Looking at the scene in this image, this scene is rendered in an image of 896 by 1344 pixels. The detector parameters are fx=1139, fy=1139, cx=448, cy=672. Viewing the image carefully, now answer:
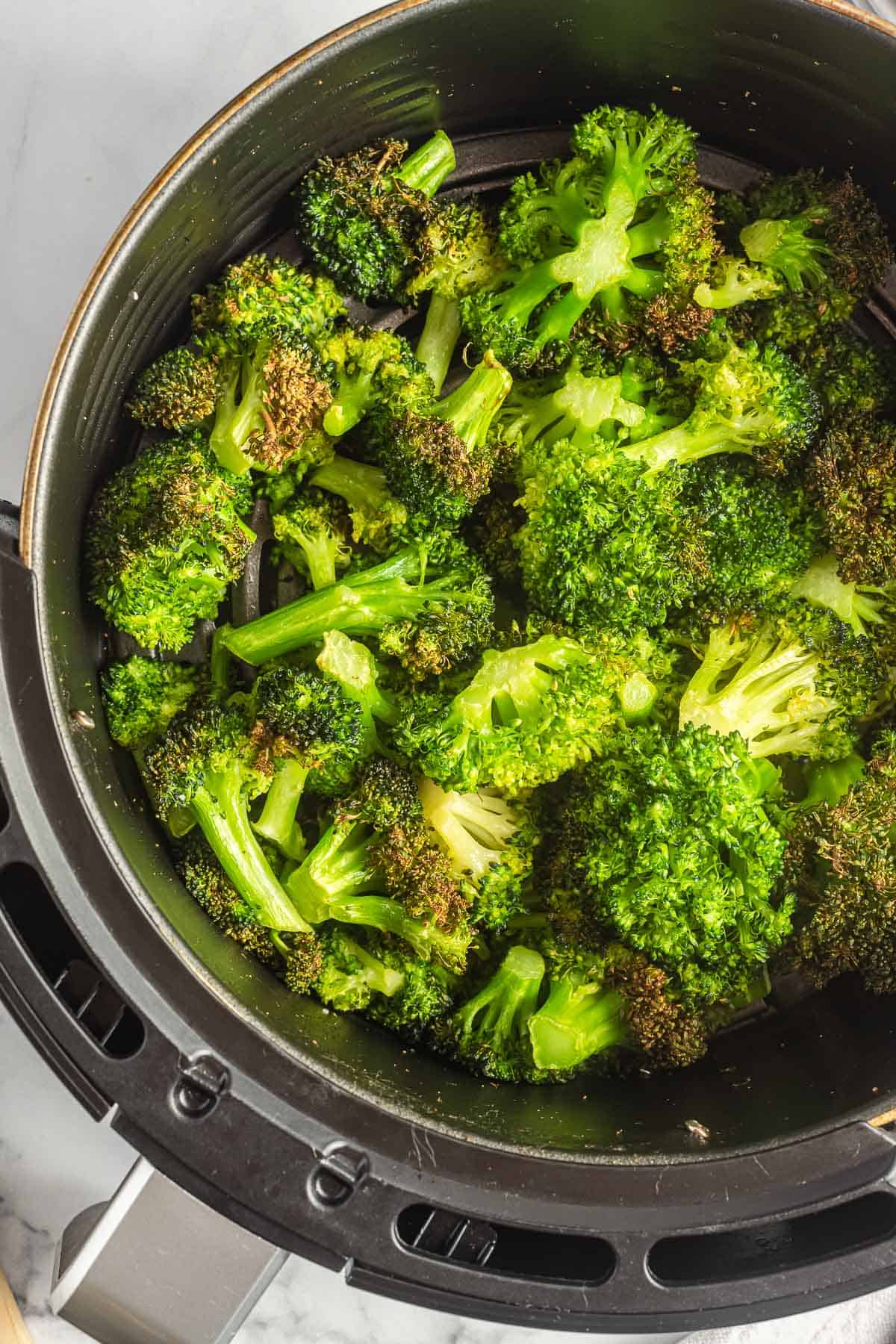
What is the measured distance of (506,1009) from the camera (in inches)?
81.0

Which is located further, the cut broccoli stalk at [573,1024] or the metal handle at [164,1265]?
the cut broccoli stalk at [573,1024]

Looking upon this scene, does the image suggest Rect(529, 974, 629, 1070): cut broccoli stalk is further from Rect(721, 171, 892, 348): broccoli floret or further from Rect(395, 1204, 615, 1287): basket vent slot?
Rect(721, 171, 892, 348): broccoli floret

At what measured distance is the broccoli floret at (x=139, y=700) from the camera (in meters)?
2.01

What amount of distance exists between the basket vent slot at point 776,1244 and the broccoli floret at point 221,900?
0.82m

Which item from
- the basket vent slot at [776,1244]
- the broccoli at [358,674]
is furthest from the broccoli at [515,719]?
the basket vent slot at [776,1244]

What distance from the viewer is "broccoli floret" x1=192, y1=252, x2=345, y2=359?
195 cm

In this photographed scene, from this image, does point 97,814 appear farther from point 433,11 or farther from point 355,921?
point 433,11

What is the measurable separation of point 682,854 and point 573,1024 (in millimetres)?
371

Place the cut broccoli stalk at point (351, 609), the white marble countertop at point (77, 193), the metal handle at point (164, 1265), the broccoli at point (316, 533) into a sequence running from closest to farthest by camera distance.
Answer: the metal handle at point (164, 1265), the cut broccoli stalk at point (351, 609), the broccoli at point (316, 533), the white marble countertop at point (77, 193)

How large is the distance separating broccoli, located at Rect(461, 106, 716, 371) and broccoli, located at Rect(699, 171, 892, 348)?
132mm

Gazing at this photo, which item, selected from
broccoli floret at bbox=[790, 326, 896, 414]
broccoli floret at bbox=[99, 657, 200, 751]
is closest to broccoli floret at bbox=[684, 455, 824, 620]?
broccoli floret at bbox=[790, 326, 896, 414]

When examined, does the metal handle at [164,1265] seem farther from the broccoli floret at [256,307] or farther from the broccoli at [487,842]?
the broccoli floret at [256,307]

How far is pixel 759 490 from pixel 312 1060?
50.2 inches

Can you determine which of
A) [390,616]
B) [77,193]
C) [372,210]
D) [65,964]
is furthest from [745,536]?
[77,193]
